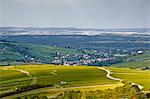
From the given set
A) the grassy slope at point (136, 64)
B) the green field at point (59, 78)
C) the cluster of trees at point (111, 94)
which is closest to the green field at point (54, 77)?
the green field at point (59, 78)

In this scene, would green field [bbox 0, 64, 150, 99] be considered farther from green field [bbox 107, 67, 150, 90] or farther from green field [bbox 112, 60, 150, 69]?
green field [bbox 112, 60, 150, 69]

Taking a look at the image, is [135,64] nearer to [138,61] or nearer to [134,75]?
[138,61]

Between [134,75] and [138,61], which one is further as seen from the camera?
[138,61]

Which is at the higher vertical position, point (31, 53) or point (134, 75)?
point (31, 53)

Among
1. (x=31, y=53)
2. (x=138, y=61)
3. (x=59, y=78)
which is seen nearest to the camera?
(x=59, y=78)

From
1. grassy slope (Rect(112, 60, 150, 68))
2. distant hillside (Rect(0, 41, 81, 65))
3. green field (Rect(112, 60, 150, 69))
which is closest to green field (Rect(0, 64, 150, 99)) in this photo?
green field (Rect(112, 60, 150, 69))

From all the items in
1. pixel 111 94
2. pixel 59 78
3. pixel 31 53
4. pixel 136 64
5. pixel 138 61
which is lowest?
pixel 111 94

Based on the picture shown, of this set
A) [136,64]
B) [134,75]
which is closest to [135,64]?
[136,64]

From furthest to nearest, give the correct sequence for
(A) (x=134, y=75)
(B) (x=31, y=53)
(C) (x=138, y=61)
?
(B) (x=31, y=53), (C) (x=138, y=61), (A) (x=134, y=75)
